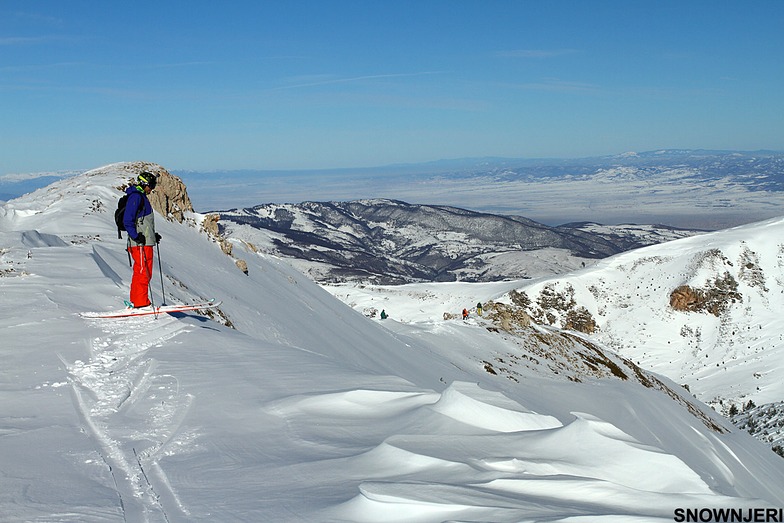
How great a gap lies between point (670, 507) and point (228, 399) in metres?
4.57

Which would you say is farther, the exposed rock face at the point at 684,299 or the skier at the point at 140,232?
the exposed rock face at the point at 684,299

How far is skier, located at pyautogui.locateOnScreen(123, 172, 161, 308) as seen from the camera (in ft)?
34.8

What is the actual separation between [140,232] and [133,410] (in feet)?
17.4

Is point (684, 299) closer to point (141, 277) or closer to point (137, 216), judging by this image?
point (137, 216)

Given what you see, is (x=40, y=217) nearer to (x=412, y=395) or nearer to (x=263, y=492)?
(x=412, y=395)

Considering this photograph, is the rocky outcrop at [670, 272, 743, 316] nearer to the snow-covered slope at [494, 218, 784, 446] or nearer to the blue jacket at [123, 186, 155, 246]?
the snow-covered slope at [494, 218, 784, 446]

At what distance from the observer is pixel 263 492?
15.7ft

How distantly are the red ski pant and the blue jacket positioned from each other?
0.18 meters

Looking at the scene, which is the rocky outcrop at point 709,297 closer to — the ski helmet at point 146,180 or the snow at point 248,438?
the snow at point 248,438

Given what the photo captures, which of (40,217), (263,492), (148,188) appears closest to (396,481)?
(263,492)

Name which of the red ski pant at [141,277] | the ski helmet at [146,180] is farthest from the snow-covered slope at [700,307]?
the ski helmet at [146,180]

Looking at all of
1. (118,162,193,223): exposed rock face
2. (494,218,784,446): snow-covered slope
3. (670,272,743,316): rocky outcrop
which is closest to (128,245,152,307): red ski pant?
(118,162,193,223): exposed rock face

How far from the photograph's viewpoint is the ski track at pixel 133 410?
453 centimetres

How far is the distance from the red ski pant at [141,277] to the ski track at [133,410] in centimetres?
95
